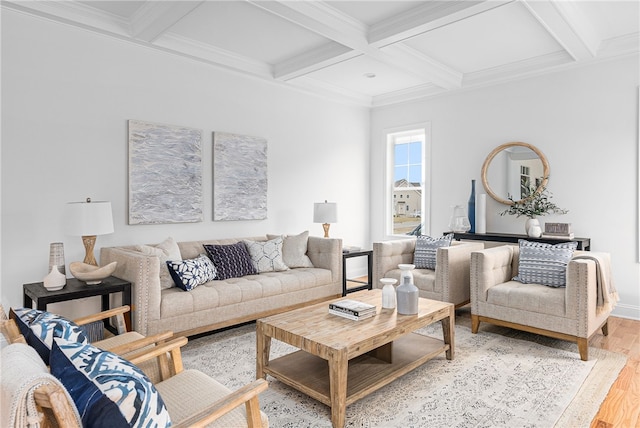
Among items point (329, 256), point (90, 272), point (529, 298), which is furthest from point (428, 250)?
point (90, 272)

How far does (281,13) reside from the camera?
3180mm

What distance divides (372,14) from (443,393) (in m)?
3.03

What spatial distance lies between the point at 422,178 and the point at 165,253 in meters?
3.79

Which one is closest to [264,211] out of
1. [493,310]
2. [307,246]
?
[307,246]

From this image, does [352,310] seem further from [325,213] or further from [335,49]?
[335,49]

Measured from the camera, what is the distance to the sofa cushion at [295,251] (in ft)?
14.7

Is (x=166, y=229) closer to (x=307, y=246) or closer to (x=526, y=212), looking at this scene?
(x=307, y=246)

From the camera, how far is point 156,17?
3.35 metres

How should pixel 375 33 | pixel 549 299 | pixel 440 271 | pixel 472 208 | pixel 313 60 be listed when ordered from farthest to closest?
pixel 472 208 → pixel 313 60 → pixel 440 271 → pixel 375 33 → pixel 549 299

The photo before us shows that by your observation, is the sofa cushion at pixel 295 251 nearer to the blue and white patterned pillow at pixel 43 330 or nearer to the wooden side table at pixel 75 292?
the wooden side table at pixel 75 292

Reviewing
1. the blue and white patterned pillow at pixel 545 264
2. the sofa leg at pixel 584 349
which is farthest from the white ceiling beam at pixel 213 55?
the sofa leg at pixel 584 349

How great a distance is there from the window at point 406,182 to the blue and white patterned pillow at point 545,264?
2.16 m

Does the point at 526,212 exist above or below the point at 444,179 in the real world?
below

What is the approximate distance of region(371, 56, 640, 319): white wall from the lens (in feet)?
13.5
